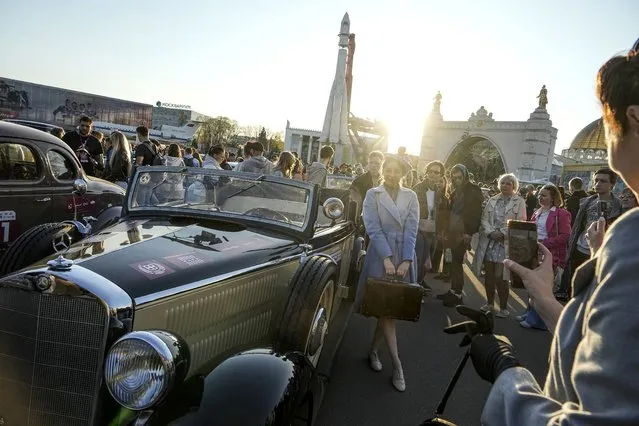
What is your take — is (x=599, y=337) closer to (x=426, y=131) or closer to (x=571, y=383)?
(x=571, y=383)

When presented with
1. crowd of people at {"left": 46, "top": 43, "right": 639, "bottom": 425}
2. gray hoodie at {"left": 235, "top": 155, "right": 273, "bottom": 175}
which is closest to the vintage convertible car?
crowd of people at {"left": 46, "top": 43, "right": 639, "bottom": 425}

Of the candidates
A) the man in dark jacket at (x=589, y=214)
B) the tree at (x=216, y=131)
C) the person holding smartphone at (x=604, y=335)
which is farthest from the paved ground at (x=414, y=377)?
the tree at (x=216, y=131)

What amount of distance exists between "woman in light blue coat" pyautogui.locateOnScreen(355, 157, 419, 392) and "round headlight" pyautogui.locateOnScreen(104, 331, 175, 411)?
7.28ft

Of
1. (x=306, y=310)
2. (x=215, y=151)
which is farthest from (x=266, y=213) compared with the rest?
(x=215, y=151)

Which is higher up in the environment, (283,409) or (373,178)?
(373,178)

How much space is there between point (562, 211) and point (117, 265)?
5506 millimetres

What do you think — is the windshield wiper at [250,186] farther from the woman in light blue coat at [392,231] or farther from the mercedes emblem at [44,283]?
the mercedes emblem at [44,283]

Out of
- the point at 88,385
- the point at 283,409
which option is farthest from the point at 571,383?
the point at 88,385

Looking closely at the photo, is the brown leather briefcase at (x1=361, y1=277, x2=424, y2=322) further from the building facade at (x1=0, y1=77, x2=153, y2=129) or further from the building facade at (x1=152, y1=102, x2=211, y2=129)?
the building facade at (x1=152, y1=102, x2=211, y2=129)

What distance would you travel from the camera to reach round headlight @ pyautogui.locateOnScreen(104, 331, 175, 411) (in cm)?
176

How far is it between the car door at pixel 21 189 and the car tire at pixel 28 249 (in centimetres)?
165

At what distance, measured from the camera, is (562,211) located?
561 cm

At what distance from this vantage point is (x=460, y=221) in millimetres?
5914

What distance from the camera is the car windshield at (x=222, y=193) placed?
3463mm
